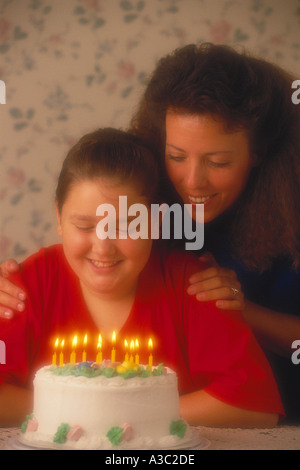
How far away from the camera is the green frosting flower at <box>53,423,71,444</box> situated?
40.3 inches

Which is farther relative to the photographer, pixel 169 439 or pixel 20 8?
pixel 20 8

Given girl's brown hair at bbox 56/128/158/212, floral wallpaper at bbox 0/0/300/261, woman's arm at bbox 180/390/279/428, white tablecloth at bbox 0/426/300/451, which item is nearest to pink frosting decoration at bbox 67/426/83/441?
white tablecloth at bbox 0/426/300/451

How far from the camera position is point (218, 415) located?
1333mm

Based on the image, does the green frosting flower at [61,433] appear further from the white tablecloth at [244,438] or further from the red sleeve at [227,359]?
the red sleeve at [227,359]

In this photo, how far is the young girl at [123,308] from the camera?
134 cm

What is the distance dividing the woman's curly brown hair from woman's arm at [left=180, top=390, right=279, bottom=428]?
0.54m

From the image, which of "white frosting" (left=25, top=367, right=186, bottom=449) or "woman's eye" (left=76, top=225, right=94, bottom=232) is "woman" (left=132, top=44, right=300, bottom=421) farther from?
"white frosting" (left=25, top=367, right=186, bottom=449)

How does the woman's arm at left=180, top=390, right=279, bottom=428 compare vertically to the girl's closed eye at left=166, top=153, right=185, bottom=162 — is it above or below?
below

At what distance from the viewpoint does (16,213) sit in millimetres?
2201

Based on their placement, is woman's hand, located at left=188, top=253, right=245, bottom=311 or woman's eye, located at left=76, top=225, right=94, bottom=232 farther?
woman's hand, located at left=188, top=253, right=245, bottom=311

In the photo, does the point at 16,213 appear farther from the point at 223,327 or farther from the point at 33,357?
the point at 223,327

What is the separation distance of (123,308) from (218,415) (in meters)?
0.34
